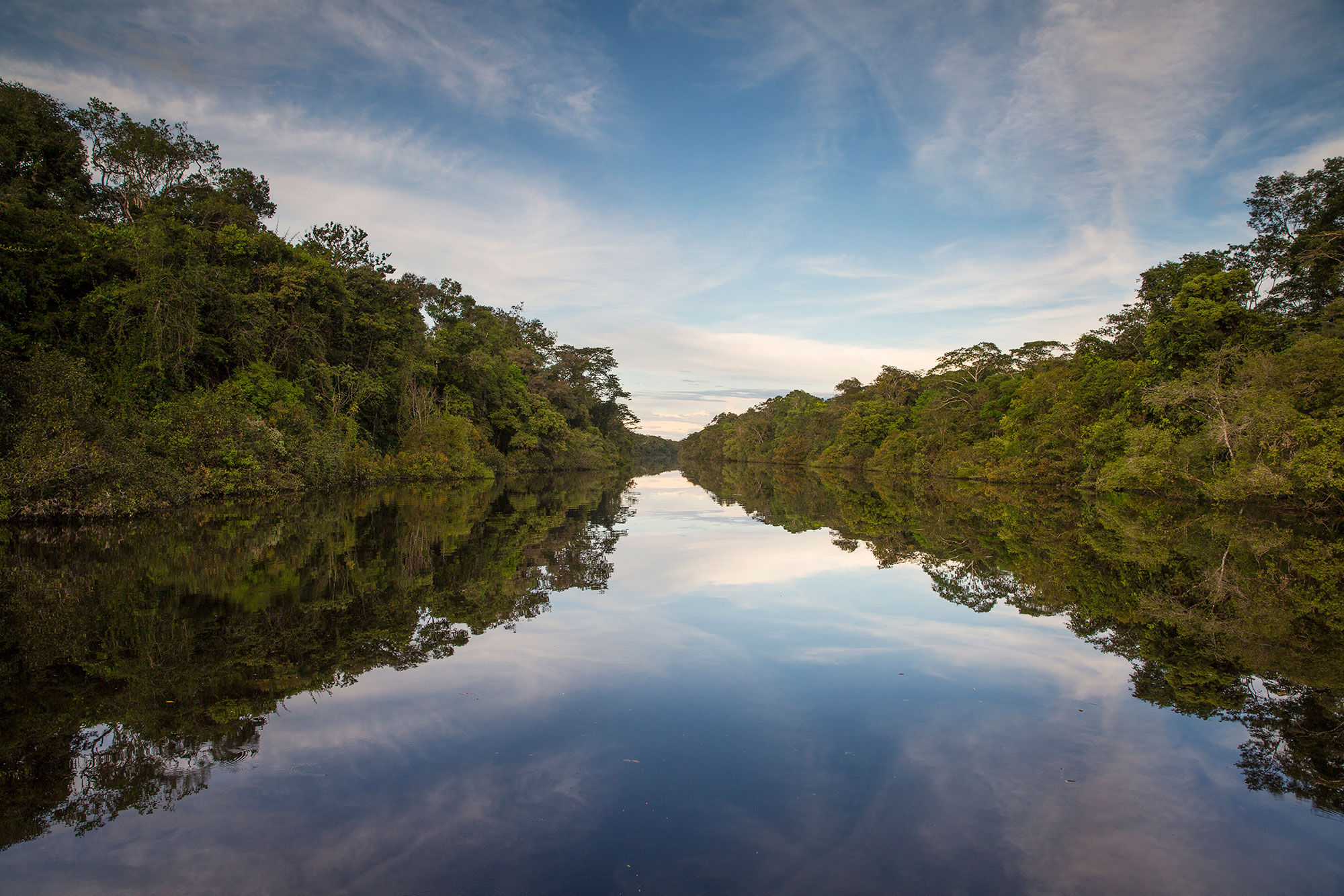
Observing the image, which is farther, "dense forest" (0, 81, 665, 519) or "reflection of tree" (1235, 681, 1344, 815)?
"dense forest" (0, 81, 665, 519)

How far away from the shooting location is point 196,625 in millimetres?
6414

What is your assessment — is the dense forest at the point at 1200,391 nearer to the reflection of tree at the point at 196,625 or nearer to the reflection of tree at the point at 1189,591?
the reflection of tree at the point at 1189,591

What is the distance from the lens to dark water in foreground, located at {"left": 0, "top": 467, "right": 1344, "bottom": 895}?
3.02 metres

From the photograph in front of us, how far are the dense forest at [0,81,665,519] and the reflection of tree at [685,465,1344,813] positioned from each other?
51.3 ft

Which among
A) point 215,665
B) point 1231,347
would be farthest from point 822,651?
point 1231,347

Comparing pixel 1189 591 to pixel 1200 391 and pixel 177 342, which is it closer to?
pixel 1200 391

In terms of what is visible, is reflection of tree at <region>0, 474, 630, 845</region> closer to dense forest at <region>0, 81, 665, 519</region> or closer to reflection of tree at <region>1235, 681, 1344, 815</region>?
dense forest at <region>0, 81, 665, 519</region>

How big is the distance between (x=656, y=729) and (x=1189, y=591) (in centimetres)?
859

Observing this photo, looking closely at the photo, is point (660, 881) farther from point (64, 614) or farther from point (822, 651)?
point (64, 614)

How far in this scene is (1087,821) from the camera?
3457mm

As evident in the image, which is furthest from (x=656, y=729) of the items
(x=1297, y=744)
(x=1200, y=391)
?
(x=1200, y=391)

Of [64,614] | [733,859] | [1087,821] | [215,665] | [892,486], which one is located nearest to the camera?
[733,859]

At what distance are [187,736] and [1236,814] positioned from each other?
621cm

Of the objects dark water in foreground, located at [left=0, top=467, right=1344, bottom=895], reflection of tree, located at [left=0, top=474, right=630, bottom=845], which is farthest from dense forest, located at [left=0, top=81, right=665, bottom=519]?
Result: dark water in foreground, located at [left=0, top=467, right=1344, bottom=895]
